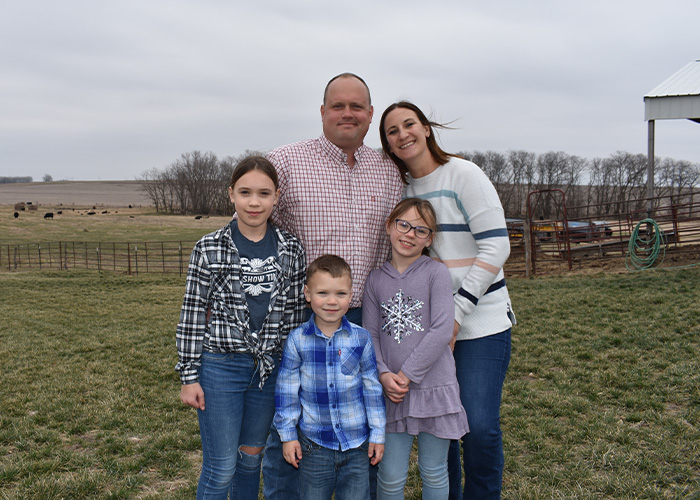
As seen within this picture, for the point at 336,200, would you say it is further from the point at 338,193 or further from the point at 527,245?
the point at 527,245

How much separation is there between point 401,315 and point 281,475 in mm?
1113

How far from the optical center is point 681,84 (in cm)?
1479

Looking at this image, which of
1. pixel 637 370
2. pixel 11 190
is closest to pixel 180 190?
pixel 11 190

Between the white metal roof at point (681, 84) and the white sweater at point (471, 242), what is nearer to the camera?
the white sweater at point (471, 242)

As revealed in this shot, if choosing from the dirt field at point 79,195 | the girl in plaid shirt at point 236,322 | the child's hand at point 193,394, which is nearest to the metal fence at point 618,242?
the girl in plaid shirt at point 236,322

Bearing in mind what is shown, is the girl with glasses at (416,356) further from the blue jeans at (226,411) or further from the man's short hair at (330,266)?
the blue jeans at (226,411)

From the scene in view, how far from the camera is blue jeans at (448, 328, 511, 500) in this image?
2.46m

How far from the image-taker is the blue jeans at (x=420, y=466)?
2428 mm

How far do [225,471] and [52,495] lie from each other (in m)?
1.85

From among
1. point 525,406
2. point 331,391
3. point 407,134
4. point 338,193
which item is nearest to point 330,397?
point 331,391

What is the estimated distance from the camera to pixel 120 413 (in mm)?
5305

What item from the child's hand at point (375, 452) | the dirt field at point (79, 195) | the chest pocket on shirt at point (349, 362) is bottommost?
the child's hand at point (375, 452)

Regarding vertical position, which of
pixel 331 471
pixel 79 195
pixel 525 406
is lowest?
pixel 525 406

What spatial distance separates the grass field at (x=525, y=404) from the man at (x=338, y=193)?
1649 mm
